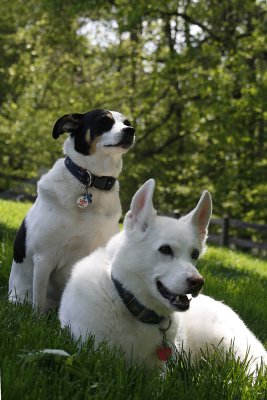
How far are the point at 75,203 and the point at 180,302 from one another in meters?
1.70

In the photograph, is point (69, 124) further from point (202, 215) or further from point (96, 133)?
point (202, 215)

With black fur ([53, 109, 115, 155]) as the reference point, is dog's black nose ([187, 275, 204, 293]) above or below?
below

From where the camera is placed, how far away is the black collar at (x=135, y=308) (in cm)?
352

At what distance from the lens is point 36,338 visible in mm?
3148

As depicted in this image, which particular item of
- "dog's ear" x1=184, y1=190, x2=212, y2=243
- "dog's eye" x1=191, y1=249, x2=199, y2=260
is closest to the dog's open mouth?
"dog's eye" x1=191, y1=249, x2=199, y2=260

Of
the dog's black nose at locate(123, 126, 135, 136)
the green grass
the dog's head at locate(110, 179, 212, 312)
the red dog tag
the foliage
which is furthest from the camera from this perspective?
the foliage

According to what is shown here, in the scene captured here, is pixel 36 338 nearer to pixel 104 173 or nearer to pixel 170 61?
pixel 104 173

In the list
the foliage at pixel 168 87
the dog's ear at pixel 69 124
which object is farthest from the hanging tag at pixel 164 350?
the foliage at pixel 168 87

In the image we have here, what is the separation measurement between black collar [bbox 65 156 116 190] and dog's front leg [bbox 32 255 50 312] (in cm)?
76

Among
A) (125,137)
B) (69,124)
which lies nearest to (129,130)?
(125,137)

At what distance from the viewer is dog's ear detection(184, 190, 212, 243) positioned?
3.71 m

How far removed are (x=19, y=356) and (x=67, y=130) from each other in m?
2.62

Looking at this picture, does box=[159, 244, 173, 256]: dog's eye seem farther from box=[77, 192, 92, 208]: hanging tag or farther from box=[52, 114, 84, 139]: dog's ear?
box=[52, 114, 84, 139]: dog's ear

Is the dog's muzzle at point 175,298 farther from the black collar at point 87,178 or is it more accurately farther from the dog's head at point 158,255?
the black collar at point 87,178
